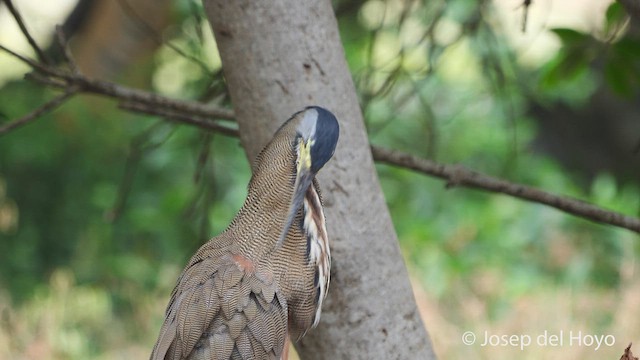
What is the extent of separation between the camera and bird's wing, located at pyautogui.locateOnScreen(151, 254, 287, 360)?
141 cm

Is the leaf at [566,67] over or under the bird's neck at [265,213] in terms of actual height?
over

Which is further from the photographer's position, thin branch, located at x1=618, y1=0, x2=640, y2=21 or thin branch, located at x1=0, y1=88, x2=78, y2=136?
thin branch, located at x1=0, y1=88, x2=78, y2=136

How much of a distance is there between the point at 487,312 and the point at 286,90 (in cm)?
240

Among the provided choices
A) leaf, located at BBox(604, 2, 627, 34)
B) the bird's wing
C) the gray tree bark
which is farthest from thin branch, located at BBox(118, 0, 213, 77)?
leaf, located at BBox(604, 2, 627, 34)

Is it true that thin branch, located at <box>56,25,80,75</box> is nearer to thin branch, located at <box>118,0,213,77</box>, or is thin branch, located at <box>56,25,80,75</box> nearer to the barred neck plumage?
thin branch, located at <box>118,0,213,77</box>

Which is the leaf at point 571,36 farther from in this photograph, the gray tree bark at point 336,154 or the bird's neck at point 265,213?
the bird's neck at point 265,213

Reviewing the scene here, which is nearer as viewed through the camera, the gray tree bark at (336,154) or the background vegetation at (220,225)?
the gray tree bark at (336,154)

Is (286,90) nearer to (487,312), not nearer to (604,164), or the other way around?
(487,312)

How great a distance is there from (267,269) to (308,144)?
22cm

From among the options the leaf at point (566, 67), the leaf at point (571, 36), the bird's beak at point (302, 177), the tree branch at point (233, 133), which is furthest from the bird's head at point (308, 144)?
the leaf at point (566, 67)

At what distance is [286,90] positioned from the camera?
1.58 m

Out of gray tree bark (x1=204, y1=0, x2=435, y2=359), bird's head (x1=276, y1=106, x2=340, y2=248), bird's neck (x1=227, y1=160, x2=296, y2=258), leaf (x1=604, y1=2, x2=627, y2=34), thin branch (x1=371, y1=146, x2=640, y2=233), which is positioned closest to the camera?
bird's head (x1=276, y1=106, x2=340, y2=248)

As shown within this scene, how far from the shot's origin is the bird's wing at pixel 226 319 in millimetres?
1414

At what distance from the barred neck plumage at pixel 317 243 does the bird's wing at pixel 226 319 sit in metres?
0.07
